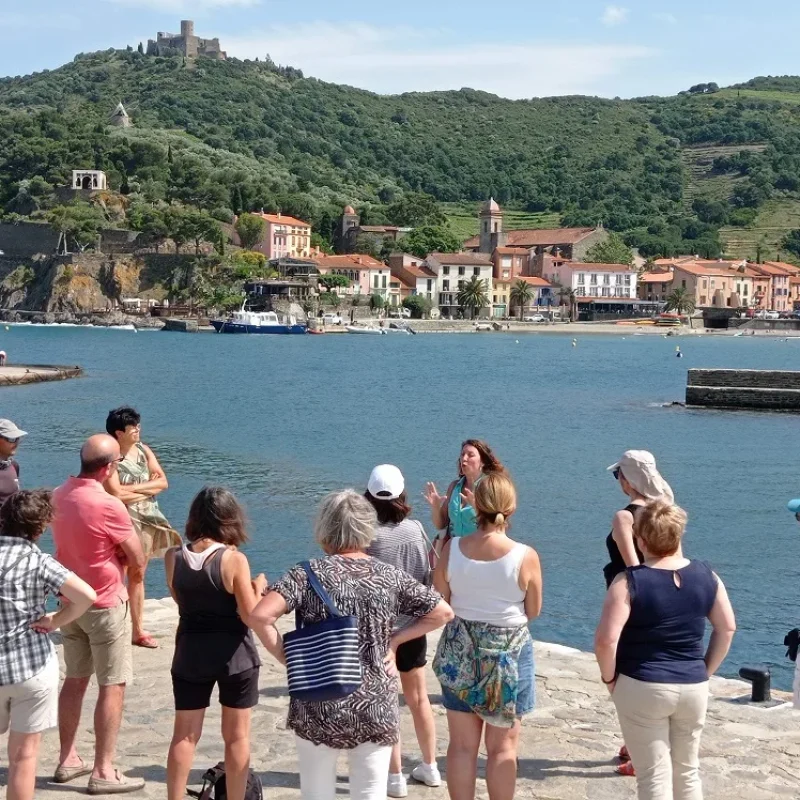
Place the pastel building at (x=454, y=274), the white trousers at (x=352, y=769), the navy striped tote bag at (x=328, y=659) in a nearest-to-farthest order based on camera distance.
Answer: the navy striped tote bag at (x=328, y=659) → the white trousers at (x=352, y=769) → the pastel building at (x=454, y=274)

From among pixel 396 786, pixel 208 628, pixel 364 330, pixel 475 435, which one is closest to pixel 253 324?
pixel 364 330

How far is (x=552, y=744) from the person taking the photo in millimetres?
6227

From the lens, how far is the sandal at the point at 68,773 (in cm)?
547

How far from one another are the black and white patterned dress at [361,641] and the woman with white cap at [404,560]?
948mm

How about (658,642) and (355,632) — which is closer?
(355,632)

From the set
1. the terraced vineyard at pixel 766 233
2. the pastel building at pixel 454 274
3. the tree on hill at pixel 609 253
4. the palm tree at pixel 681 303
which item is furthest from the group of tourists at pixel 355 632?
the terraced vineyard at pixel 766 233

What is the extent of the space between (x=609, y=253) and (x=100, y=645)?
135 metres

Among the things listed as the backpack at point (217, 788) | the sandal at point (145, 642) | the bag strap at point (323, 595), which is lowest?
the sandal at point (145, 642)

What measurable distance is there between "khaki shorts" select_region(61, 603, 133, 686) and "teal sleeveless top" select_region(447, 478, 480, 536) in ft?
6.03

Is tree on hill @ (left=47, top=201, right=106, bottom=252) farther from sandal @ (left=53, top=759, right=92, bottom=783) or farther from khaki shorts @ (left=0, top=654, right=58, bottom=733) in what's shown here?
khaki shorts @ (left=0, top=654, right=58, bottom=733)

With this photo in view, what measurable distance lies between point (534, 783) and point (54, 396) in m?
37.5

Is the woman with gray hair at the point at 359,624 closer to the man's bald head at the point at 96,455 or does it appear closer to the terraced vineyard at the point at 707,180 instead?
the man's bald head at the point at 96,455

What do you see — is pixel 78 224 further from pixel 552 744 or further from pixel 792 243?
pixel 552 744

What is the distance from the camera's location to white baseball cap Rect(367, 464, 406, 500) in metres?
5.13
